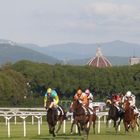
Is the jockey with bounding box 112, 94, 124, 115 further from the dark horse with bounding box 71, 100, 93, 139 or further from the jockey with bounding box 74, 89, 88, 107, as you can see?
the dark horse with bounding box 71, 100, 93, 139

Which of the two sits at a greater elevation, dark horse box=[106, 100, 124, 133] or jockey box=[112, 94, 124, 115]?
jockey box=[112, 94, 124, 115]

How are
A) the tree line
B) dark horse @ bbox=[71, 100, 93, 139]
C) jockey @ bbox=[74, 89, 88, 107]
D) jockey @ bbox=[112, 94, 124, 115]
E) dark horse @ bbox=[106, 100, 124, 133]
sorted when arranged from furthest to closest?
the tree line, dark horse @ bbox=[106, 100, 124, 133], jockey @ bbox=[112, 94, 124, 115], jockey @ bbox=[74, 89, 88, 107], dark horse @ bbox=[71, 100, 93, 139]

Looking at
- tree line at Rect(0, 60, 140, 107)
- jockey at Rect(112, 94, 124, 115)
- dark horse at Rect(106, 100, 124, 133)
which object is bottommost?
dark horse at Rect(106, 100, 124, 133)

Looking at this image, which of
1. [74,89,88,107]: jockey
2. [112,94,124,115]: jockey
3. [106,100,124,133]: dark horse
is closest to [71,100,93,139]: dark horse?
[74,89,88,107]: jockey

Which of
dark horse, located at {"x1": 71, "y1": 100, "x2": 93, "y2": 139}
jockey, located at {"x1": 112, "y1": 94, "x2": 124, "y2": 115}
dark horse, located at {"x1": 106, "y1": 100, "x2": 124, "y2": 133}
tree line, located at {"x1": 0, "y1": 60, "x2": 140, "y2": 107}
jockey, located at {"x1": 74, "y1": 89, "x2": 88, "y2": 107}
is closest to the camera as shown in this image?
dark horse, located at {"x1": 71, "y1": 100, "x2": 93, "y2": 139}

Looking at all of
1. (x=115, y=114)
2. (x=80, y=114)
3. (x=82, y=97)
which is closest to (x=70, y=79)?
(x=115, y=114)

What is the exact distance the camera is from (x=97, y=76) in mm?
82750

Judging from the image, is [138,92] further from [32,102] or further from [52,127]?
[52,127]

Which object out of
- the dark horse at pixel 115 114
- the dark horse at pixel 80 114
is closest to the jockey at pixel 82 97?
the dark horse at pixel 80 114

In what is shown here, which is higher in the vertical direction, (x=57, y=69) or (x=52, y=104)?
(x=57, y=69)

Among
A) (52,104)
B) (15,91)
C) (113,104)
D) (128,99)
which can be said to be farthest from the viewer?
(15,91)

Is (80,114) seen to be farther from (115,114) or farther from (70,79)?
(70,79)

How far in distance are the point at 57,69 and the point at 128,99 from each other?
58461 mm

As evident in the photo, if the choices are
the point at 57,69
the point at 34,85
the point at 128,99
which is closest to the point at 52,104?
the point at 128,99
